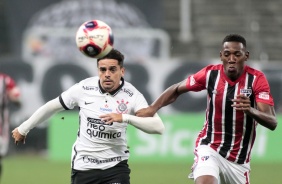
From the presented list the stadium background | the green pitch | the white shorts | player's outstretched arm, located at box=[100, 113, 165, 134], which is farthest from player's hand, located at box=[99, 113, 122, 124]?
the stadium background

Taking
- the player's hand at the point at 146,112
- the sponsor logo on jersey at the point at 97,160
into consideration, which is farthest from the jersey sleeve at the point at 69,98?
the player's hand at the point at 146,112

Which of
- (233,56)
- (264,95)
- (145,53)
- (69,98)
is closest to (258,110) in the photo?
(264,95)

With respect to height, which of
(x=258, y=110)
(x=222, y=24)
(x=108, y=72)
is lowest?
(x=258, y=110)

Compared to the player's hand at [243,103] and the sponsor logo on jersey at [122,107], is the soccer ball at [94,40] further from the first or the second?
the player's hand at [243,103]

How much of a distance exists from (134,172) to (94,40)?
792cm

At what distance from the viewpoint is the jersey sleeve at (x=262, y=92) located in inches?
322

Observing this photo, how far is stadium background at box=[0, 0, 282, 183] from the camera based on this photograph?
17766 mm

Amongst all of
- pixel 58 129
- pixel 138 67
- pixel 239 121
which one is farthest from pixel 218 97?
pixel 138 67

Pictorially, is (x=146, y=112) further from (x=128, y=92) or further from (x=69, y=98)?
(x=69, y=98)

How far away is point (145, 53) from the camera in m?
22.3

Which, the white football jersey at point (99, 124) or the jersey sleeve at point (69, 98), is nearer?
the white football jersey at point (99, 124)

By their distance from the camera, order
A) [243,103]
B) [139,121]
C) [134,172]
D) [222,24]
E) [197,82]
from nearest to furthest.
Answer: [243,103] < [139,121] < [197,82] < [134,172] < [222,24]

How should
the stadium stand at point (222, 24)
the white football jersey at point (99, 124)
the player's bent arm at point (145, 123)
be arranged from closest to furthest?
the player's bent arm at point (145, 123)
the white football jersey at point (99, 124)
the stadium stand at point (222, 24)

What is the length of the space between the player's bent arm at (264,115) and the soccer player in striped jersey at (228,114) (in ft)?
0.24
